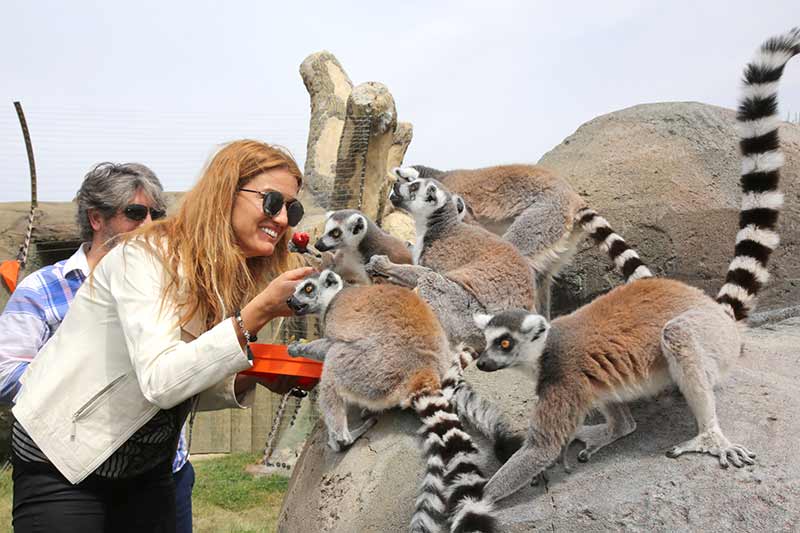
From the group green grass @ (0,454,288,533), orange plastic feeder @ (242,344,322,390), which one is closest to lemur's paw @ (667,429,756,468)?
orange plastic feeder @ (242,344,322,390)

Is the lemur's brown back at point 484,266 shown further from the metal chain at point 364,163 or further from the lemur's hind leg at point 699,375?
the metal chain at point 364,163

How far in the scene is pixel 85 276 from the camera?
2.95m

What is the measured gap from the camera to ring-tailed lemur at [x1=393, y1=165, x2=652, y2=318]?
5.02m

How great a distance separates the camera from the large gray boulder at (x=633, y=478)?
2.29 meters

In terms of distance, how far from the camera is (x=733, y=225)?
630 centimetres

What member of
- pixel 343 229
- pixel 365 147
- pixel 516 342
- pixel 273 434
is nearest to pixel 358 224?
pixel 343 229

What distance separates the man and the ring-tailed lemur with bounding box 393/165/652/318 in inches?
86.9

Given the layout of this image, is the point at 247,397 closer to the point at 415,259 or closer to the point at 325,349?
the point at 325,349

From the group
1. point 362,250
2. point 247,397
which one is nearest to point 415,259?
point 362,250

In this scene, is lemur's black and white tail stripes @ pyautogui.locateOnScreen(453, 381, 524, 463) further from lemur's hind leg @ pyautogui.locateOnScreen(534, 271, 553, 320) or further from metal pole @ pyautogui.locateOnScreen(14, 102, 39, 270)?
metal pole @ pyautogui.locateOnScreen(14, 102, 39, 270)

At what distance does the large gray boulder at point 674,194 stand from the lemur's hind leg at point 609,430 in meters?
4.04

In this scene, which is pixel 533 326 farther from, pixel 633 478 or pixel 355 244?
pixel 355 244

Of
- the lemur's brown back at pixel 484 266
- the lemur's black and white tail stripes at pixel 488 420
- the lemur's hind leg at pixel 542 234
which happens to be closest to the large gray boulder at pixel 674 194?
the lemur's hind leg at pixel 542 234

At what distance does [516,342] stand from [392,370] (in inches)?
Result: 24.7
